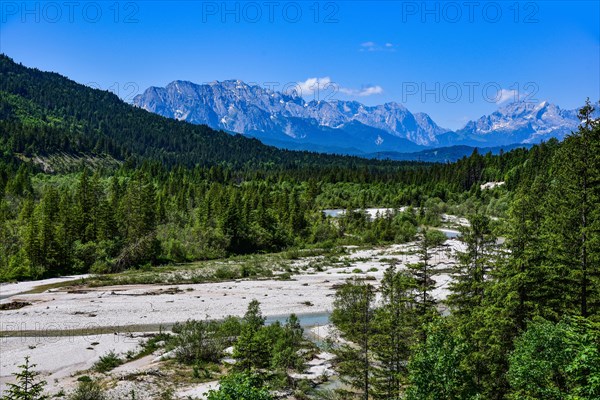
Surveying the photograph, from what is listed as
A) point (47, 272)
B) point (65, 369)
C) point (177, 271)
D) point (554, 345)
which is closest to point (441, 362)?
point (554, 345)

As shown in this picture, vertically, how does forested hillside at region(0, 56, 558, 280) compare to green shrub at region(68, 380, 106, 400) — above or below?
above

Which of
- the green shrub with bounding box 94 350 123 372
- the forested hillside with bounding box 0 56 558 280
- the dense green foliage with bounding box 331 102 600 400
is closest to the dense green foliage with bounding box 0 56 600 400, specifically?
the dense green foliage with bounding box 331 102 600 400

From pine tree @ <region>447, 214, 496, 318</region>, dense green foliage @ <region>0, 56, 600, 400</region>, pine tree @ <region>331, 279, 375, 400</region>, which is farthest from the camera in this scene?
pine tree @ <region>447, 214, 496, 318</region>

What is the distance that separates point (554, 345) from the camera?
1307 cm

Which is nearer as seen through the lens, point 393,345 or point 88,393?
point 393,345

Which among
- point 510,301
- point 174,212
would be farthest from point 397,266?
point 174,212

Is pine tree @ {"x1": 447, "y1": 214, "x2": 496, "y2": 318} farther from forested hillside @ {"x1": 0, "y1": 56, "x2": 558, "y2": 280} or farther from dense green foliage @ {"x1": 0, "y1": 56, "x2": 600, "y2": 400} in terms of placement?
forested hillside @ {"x1": 0, "y1": 56, "x2": 558, "y2": 280}

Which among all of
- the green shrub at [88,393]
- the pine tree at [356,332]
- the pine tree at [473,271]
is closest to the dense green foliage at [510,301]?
the pine tree at [473,271]

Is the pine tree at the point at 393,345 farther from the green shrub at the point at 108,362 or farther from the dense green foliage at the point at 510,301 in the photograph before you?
the green shrub at the point at 108,362

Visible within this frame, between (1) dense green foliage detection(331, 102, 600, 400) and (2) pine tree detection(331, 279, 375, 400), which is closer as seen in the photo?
(1) dense green foliage detection(331, 102, 600, 400)

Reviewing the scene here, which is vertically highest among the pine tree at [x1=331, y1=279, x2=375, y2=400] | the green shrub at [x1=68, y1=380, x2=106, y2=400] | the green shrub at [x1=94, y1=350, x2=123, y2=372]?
the pine tree at [x1=331, y1=279, x2=375, y2=400]

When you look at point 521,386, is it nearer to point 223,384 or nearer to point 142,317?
point 223,384

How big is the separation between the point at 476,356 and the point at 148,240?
59405 mm

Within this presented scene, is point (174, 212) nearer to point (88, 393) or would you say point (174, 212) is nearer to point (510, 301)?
point (88, 393)
